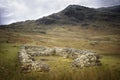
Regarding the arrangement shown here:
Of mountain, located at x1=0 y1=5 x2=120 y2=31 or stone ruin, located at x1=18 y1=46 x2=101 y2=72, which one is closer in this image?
stone ruin, located at x1=18 y1=46 x2=101 y2=72

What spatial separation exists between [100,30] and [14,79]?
73426 mm

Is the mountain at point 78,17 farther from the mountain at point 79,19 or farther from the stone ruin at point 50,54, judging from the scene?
the stone ruin at point 50,54

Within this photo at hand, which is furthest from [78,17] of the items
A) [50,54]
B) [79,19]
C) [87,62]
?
[87,62]

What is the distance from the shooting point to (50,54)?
26234 mm

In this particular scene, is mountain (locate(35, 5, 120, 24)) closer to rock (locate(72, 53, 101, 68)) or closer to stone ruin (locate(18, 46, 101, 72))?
stone ruin (locate(18, 46, 101, 72))

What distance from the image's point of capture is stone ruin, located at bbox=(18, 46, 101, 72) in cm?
1364

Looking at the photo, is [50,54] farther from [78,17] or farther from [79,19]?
[78,17]

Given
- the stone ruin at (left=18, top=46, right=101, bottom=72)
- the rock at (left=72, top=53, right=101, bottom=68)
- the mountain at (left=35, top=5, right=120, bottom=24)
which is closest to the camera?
the stone ruin at (left=18, top=46, right=101, bottom=72)

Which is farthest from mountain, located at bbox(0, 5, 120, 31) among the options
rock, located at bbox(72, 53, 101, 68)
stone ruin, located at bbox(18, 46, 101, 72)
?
rock, located at bbox(72, 53, 101, 68)

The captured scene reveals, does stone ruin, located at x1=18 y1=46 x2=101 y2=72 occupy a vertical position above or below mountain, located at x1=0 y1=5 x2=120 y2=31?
below

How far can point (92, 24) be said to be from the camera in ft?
281

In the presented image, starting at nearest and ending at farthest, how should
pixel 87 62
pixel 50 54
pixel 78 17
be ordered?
pixel 87 62 < pixel 50 54 < pixel 78 17

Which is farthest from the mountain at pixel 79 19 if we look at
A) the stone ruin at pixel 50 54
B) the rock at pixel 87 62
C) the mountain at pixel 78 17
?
the rock at pixel 87 62

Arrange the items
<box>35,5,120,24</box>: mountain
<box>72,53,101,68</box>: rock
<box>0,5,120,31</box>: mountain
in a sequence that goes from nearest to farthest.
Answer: <box>72,53,101,68</box>: rock < <box>0,5,120,31</box>: mountain < <box>35,5,120,24</box>: mountain
